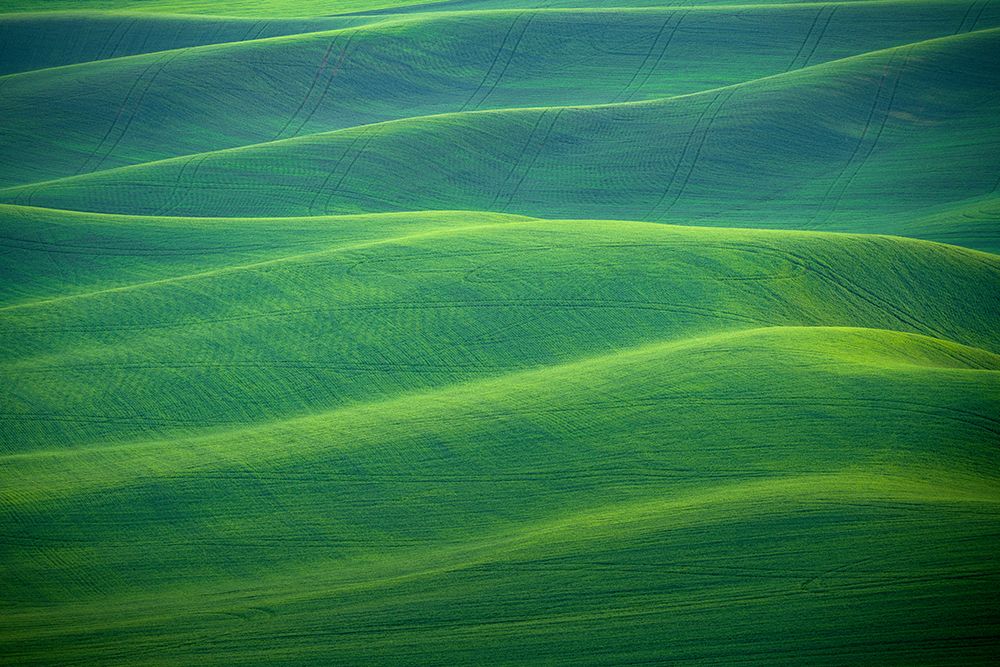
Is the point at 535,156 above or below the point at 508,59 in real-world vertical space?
below

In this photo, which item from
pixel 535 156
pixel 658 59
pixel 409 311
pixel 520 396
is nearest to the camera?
Answer: pixel 520 396

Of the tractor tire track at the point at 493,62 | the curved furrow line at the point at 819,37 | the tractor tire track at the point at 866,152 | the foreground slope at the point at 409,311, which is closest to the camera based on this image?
the foreground slope at the point at 409,311

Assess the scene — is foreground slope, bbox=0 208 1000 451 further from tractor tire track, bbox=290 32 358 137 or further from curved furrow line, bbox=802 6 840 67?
curved furrow line, bbox=802 6 840 67

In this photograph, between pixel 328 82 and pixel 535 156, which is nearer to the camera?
pixel 535 156

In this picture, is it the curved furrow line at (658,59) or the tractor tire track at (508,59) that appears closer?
the curved furrow line at (658,59)

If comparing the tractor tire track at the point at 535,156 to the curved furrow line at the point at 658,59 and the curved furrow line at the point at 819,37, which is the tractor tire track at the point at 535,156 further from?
the curved furrow line at the point at 819,37

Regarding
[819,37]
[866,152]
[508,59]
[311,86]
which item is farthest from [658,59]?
[311,86]

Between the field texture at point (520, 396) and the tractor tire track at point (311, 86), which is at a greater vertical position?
the tractor tire track at point (311, 86)

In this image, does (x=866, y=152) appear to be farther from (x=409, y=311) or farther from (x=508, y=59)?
(x=409, y=311)

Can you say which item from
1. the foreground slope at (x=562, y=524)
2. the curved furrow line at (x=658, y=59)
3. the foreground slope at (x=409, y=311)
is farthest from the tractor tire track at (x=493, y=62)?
the foreground slope at (x=562, y=524)
